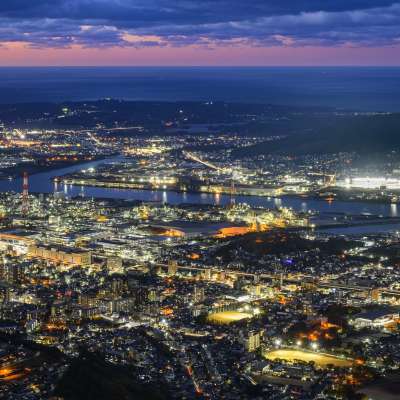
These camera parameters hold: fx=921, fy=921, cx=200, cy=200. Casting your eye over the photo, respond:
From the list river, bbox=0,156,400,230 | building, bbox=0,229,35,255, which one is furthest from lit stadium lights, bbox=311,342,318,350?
river, bbox=0,156,400,230

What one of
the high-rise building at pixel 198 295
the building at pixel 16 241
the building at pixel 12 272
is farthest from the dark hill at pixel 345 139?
the high-rise building at pixel 198 295

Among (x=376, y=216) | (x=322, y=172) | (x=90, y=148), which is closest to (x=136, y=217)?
(x=376, y=216)

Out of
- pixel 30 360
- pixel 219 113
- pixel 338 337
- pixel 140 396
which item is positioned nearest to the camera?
pixel 140 396

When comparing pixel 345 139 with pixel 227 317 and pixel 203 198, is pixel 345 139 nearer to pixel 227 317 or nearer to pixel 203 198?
pixel 203 198

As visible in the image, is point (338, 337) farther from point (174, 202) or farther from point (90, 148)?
point (90, 148)

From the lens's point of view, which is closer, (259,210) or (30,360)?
(30,360)

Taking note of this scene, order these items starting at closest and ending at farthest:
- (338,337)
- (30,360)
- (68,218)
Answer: (30,360), (338,337), (68,218)

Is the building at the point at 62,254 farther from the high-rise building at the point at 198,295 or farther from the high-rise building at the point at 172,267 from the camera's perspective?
the high-rise building at the point at 198,295
